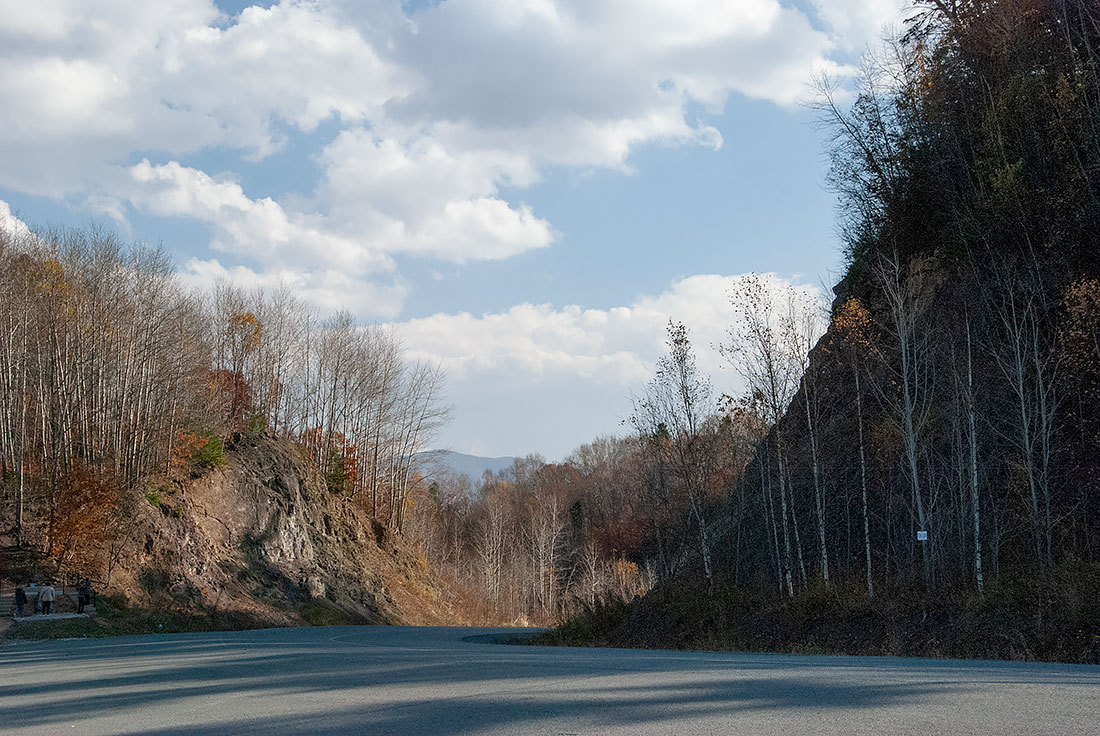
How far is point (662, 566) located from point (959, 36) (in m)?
21.2

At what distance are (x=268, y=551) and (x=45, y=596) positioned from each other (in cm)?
1418

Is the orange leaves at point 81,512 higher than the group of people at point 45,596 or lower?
higher

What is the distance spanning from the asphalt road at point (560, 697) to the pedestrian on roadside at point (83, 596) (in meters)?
16.1

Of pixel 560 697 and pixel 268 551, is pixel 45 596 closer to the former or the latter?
pixel 268 551

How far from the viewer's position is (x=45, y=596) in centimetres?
2703

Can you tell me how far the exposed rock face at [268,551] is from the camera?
34.3 metres

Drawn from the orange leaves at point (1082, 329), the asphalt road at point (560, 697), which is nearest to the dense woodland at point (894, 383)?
the orange leaves at point (1082, 329)

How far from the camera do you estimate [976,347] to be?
2617 centimetres

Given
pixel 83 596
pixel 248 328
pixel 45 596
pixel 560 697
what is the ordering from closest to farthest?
pixel 560 697 → pixel 45 596 → pixel 83 596 → pixel 248 328

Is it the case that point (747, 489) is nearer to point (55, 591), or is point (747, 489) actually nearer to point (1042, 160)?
point (1042, 160)

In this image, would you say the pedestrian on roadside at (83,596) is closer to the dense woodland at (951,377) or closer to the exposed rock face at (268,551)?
the exposed rock face at (268,551)

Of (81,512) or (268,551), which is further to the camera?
(268,551)

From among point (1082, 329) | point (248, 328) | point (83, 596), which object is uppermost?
point (248, 328)

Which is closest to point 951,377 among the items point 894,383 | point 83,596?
point 894,383
